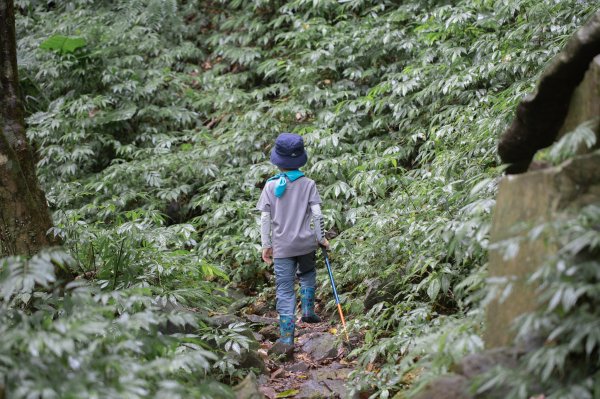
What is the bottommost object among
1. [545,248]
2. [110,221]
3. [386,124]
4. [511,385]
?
[110,221]

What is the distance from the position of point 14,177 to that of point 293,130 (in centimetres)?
484

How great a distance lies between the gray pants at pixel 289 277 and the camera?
209 inches

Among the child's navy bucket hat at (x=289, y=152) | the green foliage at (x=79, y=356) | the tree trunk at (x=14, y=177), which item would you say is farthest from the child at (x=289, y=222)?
the green foliage at (x=79, y=356)

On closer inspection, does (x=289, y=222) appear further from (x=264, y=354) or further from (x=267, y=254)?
(x=264, y=354)

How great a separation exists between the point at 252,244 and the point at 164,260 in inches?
69.5

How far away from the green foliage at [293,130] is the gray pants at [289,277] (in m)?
0.52

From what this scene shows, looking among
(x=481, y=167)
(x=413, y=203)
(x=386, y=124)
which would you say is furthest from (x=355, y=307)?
(x=386, y=124)

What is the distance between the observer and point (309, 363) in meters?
5.04

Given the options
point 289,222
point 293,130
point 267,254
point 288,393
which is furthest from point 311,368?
point 293,130

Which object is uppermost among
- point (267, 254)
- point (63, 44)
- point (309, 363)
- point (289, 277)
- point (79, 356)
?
point (79, 356)

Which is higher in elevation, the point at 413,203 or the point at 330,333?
the point at 413,203

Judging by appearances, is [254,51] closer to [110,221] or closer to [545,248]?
[110,221]

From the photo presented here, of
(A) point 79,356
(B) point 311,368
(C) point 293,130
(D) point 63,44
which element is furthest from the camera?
(D) point 63,44

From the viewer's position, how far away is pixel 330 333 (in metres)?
5.54
